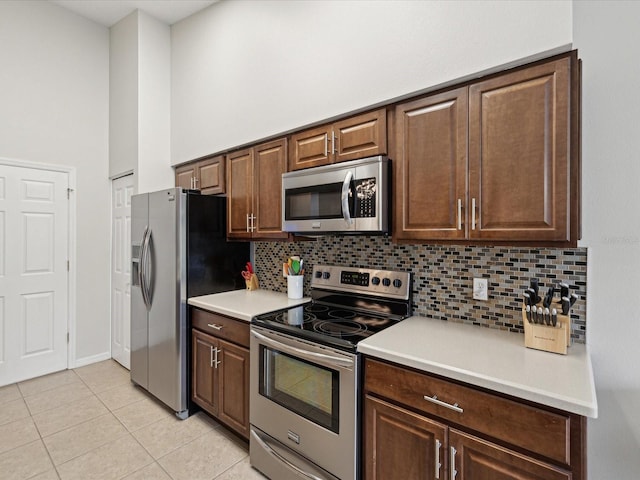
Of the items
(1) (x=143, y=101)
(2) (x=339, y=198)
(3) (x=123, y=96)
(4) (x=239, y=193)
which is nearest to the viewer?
(2) (x=339, y=198)

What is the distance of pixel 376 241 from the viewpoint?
7.20 feet

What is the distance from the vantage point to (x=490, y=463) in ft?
3.87

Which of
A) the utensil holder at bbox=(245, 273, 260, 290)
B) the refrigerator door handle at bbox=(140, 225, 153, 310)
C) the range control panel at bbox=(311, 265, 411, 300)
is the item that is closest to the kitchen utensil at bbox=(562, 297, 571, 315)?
the range control panel at bbox=(311, 265, 411, 300)

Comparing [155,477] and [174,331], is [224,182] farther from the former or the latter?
[155,477]

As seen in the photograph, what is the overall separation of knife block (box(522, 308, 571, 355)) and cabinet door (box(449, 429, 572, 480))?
18.9 inches

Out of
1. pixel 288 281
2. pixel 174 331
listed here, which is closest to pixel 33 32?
pixel 174 331

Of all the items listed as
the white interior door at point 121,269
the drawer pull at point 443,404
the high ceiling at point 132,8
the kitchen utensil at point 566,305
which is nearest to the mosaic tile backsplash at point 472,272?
the kitchen utensil at point 566,305

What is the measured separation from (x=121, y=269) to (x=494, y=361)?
11.9ft

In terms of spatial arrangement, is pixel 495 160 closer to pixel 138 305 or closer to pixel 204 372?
pixel 204 372

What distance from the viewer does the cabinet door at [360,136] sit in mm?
1830

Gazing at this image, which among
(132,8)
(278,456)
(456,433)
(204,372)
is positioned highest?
(132,8)

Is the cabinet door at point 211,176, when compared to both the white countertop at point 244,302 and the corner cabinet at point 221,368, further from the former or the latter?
the corner cabinet at point 221,368

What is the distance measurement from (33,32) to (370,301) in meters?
4.07

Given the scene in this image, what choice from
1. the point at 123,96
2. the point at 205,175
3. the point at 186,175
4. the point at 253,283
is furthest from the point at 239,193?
the point at 123,96
